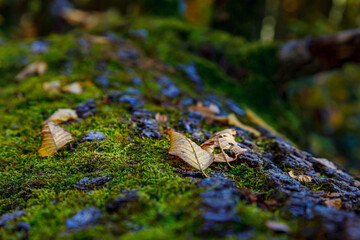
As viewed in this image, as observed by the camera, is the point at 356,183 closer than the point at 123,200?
No

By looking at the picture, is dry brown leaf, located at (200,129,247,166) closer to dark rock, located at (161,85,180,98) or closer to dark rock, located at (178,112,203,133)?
dark rock, located at (178,112,203,133)

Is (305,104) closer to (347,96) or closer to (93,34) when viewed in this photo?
(347,96)

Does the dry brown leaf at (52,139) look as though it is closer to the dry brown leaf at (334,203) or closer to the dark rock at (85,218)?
the dark rock at (85,218)

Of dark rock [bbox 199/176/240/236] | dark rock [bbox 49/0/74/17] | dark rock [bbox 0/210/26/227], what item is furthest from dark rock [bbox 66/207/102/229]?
dark rock [bbox 49/0/74/17]

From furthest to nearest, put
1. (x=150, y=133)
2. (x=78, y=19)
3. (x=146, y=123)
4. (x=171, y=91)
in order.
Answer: (x=78, y=19), (x=171, y=91), (x=146, y=123), (x=150, y=133)

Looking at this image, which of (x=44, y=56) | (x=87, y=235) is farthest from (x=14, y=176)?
(x=44, y=56)

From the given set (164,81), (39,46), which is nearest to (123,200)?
(164,81)

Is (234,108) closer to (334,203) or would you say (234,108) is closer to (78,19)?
(334,203)
